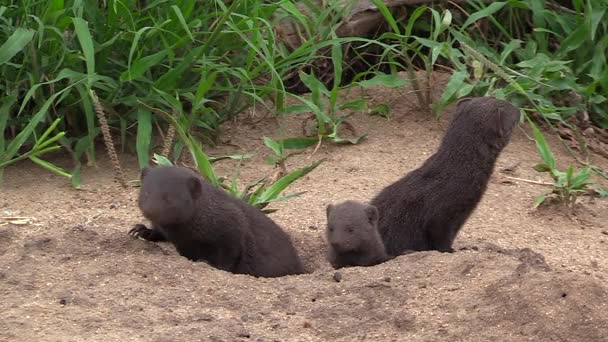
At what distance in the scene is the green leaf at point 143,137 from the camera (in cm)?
639

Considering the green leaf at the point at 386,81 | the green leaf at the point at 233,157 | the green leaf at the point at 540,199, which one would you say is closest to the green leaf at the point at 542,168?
the green leaf at the point at 540,199

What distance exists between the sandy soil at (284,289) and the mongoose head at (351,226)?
47 centimetres

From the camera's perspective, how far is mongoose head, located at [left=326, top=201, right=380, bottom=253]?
5.55 metres

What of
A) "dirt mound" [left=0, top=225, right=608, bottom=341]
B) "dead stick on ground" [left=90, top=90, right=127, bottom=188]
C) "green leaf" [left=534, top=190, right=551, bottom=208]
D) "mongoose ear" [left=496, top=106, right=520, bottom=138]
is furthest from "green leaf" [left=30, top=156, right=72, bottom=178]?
"green leaf" [left=534, top=190, right=551, bottom=208]

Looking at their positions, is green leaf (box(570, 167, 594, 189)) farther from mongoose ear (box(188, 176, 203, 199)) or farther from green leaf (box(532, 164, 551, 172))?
mongoose ear (box(188, 176, 203, 199))

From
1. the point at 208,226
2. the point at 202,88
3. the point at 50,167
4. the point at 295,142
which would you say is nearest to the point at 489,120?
the point at 295,142

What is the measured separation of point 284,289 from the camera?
15.4ft

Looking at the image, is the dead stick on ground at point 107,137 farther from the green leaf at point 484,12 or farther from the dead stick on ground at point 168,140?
the green leaf at point 484,12

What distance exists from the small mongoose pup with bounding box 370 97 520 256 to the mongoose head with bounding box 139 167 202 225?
115cm

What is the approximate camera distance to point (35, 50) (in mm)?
6340

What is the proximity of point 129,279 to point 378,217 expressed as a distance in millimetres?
1571

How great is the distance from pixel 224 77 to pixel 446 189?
1.67 meters

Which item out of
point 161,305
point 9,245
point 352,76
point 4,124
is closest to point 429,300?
point 161,305

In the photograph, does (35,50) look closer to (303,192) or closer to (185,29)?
(185,29)
